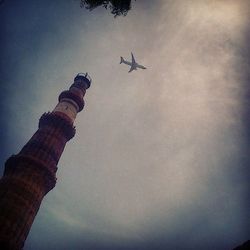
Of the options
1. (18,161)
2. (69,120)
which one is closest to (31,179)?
(18,161)

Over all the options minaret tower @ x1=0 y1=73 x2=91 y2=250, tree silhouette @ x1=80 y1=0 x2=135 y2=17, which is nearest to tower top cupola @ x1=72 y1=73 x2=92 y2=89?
minaret tower @ x1=0 y1=73 x2=91 y2=250

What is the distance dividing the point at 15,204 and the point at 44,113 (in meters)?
13.2

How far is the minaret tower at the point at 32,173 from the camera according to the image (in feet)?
82.0

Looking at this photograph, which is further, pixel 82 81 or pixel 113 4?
pixel 82 81

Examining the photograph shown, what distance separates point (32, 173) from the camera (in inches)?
1129

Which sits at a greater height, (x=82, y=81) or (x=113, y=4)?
(x=82, y=81)

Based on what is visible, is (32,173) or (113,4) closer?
(113,4)

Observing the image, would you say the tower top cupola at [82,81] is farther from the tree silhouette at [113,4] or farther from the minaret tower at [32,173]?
the tree silhouette at [113,4]

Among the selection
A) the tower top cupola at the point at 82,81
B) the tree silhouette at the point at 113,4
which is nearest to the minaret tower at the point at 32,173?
the tower top cupola at the point at 82,81

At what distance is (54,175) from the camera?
30578 millimetres

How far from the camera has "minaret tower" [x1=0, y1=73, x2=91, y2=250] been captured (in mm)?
25000

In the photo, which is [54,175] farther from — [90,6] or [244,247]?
[244,247]

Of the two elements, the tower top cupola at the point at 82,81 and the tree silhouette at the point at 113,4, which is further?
the tower top cupola at the point at 82,81

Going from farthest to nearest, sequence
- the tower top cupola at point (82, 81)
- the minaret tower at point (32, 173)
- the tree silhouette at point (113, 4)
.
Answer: the tower top cupola at point (82, 81) → the minaret tower at point (32, 173) → the tree silhouette at point (113, 4)
